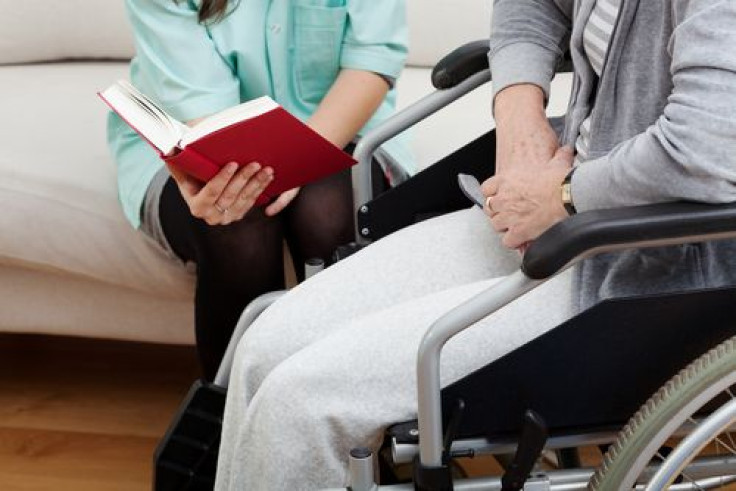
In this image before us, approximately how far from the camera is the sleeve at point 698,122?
3.50 feet

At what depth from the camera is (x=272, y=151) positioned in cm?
145

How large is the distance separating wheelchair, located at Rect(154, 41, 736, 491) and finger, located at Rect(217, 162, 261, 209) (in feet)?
1.32

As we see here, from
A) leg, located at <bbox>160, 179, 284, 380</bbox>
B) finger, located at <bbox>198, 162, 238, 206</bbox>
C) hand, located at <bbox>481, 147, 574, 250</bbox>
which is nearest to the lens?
hand, located at <bbox>481, 147, 574, 250</bbox>

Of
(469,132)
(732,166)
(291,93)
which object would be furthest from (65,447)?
(732,166)

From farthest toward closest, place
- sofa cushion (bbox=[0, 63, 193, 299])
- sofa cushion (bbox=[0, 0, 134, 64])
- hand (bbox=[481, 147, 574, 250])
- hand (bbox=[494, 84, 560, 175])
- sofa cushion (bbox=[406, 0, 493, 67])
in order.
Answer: sofa cushion (bbox=[0, 0, 134, 64]), sofa cushion (bbox=[406, 0, 493, 67]), sofa cushion (bbox=[0, 63, 193, 299]), hand (bbox=[494, 84, 560, 175]), hand (bbox=[481, 147, 574, 250])

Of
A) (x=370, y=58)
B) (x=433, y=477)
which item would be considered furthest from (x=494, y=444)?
(x=370, y=58)

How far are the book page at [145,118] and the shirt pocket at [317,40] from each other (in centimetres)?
34

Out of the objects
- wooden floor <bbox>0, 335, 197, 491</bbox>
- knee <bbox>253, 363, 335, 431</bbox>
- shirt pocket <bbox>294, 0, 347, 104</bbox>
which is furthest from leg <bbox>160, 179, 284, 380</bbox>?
knee <bbox>253, 363, 335, 431</bbox>

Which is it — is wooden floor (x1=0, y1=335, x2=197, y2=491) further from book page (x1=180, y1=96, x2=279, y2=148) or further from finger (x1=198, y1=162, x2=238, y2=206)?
book page (x1=180, y1=96, x2=279, y2=148)

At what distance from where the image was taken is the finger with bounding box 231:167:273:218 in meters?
1.52

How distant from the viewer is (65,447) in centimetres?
204

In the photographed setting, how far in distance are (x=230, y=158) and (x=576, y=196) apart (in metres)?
0.45

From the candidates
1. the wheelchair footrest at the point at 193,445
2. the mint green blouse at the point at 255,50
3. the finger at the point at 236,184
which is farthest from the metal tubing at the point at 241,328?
the mint green blouse at the point at 255,50

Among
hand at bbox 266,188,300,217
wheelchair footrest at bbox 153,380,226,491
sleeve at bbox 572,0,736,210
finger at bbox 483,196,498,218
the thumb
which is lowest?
wheelchair footrest at bbox 153,380,226,491
